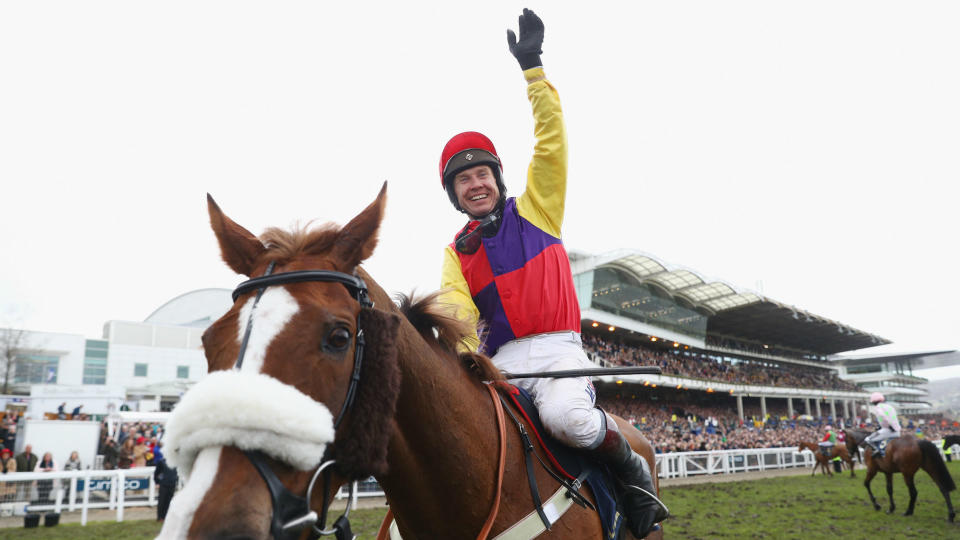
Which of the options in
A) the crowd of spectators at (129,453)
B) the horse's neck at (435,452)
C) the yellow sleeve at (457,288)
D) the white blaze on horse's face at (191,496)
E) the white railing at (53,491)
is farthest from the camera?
the crowd of spectators at (129,453)

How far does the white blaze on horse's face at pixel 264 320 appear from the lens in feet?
3.81

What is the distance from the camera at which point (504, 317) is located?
224cm

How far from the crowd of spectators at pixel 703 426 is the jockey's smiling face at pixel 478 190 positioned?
725 inches

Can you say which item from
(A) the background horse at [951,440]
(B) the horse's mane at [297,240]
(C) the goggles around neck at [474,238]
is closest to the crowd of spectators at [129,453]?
(C) the goggles around neck at [474,238]

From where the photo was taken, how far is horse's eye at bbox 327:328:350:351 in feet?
4.13

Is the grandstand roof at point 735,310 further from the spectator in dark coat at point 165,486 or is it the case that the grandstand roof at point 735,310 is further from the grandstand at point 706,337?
the spectator in dark coat at point 165,486

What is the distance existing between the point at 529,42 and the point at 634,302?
31.6m

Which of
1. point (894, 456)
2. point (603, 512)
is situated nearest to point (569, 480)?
point (603, 512)

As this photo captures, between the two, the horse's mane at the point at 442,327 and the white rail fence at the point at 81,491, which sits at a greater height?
the horse's mane at the point at 442,327

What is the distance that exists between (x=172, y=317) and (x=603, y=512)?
180ft

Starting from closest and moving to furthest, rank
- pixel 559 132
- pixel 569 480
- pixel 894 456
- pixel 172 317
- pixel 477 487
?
1. pixel 477 487
2. pixel 569 480
3. pixel 559 132
4. pixel 894 456
5. pixel 172 317

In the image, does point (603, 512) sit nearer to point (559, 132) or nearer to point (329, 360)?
point (329, 360)

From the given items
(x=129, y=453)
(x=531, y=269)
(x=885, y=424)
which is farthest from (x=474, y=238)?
(x=129, y=453)

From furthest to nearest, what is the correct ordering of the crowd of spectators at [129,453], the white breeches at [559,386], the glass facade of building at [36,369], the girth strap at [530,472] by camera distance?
the glass facade of building at [36,369], the crowd of spectators at [129,453], the white breeches at [559,386], the girth strap at [530,472]
